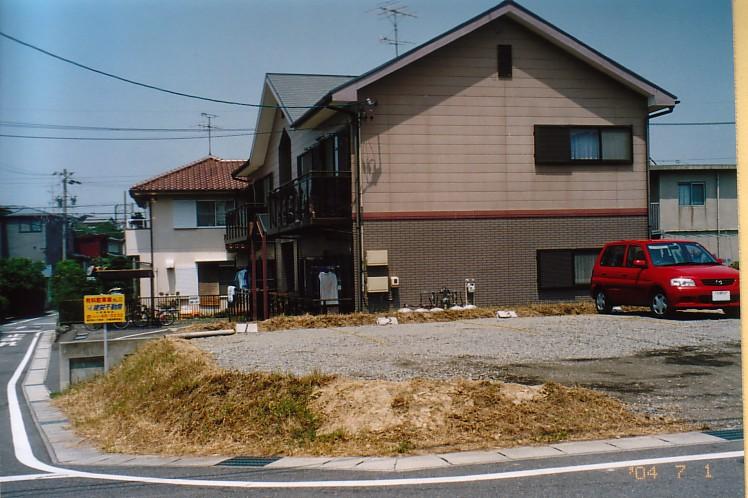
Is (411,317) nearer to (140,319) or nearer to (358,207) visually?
(358,207)

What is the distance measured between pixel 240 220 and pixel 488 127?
13231 millimetres

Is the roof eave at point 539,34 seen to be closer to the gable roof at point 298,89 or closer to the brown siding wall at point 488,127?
the brown siding wall at point 488,127

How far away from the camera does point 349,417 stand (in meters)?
7.32

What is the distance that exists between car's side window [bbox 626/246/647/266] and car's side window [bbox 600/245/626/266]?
0.22 meters

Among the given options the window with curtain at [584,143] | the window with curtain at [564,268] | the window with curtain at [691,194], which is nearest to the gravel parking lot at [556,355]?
the window with curtain at [564,268]

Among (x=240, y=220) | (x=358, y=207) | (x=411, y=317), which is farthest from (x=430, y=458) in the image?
(x=240, y=220)

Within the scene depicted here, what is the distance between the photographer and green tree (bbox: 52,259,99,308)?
29219 millimetres

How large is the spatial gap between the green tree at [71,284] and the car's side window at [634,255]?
72.2 ft

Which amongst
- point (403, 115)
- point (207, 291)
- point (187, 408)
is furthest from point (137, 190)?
point (187, 408)

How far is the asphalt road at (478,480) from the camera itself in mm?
5066

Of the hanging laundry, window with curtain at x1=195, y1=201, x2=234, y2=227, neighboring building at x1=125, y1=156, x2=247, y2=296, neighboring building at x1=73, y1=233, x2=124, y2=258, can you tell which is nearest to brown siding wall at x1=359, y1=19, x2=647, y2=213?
the hanging laundry

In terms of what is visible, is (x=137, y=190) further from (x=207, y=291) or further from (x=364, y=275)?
(x=364, y=275)

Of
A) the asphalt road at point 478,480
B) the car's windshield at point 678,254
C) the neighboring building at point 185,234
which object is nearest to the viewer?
the asphalt road at point 478,480

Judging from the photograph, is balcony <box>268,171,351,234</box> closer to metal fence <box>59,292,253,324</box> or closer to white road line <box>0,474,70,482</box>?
metal fence <box>59,292,253,324</box>
